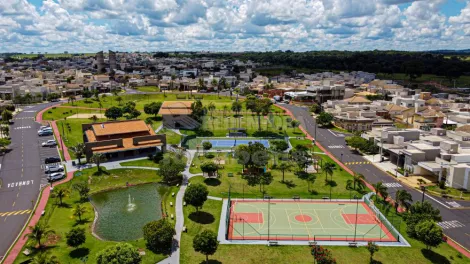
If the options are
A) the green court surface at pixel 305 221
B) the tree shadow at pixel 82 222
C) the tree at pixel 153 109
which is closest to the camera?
the green court surface at pixel 305 221

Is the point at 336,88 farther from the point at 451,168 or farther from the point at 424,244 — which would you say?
the point at 424,244

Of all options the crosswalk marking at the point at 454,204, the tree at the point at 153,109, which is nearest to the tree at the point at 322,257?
the crosswalk marking at the point at 454,204

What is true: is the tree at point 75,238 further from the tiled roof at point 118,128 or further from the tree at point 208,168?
the tiled roof at point 118,128

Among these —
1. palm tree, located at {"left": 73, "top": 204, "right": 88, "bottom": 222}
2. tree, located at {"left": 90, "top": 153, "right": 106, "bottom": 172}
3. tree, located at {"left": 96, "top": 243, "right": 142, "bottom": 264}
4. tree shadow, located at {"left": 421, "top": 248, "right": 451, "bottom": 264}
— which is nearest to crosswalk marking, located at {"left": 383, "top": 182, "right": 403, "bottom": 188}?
tree shadow, located at {"left": 421, "top": 248, "right": 451, "bottom": 264}

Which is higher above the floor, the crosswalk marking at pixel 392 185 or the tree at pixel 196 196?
the tree at pixel 196 196

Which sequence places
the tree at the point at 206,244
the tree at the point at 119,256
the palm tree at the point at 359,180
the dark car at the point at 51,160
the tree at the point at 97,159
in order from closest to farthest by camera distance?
the tree at the point at 119,256
the tree at the point at 206,244
the palm tree at the point at 359,180
the tree at the point at 97,159
the dark car at the point at 51,160

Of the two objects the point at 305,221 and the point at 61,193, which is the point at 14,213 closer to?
the point at 61,193

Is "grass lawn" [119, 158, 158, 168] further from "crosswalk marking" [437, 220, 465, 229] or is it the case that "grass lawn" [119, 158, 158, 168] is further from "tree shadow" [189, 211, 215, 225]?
"crosswalk marking" [437, 220, 465, 229]
